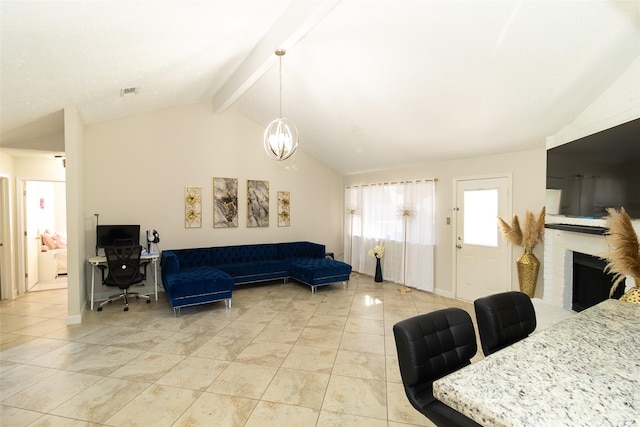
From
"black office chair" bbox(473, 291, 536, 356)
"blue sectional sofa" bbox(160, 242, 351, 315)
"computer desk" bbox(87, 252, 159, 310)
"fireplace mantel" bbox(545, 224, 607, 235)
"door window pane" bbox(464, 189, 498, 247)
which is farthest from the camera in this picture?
"door window pane" bbox(464, 189, 498, 247)

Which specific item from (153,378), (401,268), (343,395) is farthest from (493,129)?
(153,378)

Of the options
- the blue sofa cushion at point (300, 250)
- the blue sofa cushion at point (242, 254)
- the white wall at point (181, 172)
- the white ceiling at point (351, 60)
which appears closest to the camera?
the white ceiling at point (351, 60)

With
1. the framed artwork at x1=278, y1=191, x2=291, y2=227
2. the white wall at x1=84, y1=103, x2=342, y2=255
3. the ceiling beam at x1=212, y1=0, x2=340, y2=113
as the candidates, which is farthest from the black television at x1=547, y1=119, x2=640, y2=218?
the framed artwork at x1=278, y1=191, x2=291, y2=227

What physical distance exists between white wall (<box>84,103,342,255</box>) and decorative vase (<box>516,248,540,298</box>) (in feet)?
13.8

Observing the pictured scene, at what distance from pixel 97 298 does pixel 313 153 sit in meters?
4.78

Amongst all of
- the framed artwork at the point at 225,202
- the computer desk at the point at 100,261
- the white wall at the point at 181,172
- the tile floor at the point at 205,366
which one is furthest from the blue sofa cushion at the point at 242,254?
the tile floor at the point at 205,366

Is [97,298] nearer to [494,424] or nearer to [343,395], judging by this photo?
[343,395]

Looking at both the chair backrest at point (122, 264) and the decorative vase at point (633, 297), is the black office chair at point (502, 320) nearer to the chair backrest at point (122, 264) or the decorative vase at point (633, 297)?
the decorative vase at point (633, 297)

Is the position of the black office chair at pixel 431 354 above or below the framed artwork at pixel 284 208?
below

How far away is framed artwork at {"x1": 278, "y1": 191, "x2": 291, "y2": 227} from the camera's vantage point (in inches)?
255

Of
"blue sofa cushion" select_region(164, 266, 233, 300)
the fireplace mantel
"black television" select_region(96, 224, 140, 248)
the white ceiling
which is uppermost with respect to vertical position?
the white ceiling

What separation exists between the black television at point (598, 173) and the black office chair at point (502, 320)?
4.65 feet

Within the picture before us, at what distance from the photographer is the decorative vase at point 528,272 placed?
386 cm

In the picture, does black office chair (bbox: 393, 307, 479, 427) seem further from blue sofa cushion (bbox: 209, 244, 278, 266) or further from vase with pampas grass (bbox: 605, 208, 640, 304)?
blue sofa cushion (bbox: 209, 244, 278, 266)
